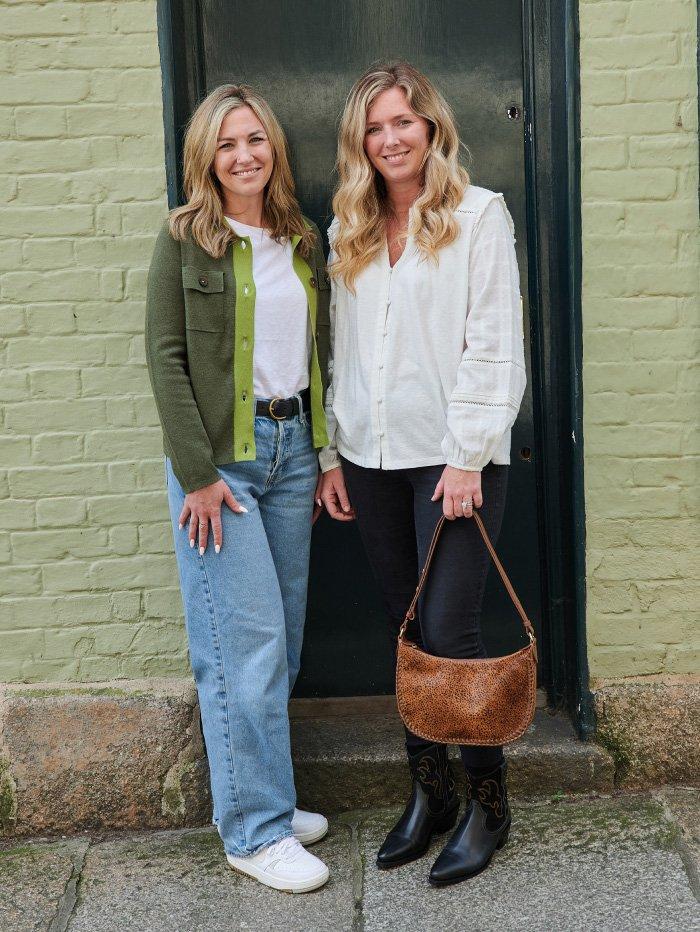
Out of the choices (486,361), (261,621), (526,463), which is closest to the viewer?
(486,361)

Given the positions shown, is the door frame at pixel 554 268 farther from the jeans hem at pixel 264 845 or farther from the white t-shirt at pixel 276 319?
the jeans hem at pixel 264 845

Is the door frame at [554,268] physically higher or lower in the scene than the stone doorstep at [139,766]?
higher

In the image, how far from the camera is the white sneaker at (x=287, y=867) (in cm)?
266

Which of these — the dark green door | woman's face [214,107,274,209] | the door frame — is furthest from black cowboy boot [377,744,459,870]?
woman's face [214,107,274,209]

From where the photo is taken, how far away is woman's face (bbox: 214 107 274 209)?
8.32 ft

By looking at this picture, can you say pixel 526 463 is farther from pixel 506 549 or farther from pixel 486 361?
pixel 486 361

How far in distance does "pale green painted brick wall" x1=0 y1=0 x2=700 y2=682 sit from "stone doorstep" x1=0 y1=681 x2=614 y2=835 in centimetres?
11

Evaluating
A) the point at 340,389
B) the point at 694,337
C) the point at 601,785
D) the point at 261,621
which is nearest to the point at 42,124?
the point at 340,389

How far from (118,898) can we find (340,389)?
1515 millimetres

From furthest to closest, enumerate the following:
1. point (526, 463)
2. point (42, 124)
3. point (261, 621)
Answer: point (526, 463) < point (42, 124) < point (261, 621)

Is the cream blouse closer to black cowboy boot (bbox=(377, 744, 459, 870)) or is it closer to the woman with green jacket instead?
the woman with green jacket

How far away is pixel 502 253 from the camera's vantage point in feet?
8.08

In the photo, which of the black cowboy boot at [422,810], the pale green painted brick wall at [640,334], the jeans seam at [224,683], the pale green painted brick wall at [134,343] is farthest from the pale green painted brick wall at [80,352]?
the pale green painted brick wall at [640,334]

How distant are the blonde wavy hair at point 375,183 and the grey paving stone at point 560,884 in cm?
163
